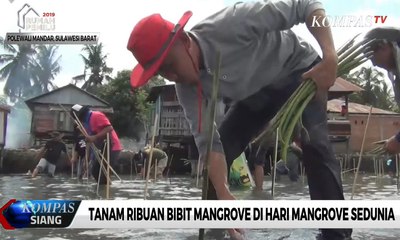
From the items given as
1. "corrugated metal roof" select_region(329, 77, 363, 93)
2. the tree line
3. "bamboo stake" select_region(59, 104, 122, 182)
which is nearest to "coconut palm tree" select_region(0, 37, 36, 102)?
the tree line

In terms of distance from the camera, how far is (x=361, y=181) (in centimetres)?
252

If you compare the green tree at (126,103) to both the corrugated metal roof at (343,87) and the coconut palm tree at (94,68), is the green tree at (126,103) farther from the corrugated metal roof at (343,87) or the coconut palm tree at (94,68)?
the corrugated metal roof at (343,87)

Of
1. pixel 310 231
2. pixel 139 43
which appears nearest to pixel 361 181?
pixel 310 231

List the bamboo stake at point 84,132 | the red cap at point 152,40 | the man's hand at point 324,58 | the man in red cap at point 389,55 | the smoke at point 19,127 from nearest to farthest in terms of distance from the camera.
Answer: the red cap at point 152,40 < the man's hand at point 324,58 < the man in red cap at point 389,55 < the smoke at point 19,127 < the bamboo stake at point 84,132

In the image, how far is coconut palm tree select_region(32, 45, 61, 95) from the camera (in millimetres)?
1912

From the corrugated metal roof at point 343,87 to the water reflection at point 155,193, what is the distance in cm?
40

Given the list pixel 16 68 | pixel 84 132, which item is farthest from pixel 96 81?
pixel 84 132

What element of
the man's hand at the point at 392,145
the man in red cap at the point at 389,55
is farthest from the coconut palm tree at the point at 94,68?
the man's hand at the point at 392,145

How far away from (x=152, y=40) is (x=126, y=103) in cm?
42

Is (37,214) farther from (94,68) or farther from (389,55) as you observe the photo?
(389,55)

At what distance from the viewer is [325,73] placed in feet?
5.82

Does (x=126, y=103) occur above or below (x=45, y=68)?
below

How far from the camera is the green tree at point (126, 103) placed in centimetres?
188

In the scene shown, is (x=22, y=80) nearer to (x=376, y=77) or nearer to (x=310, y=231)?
(x=310, y=231)
